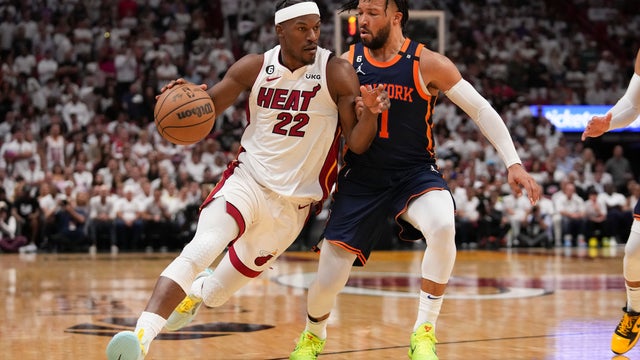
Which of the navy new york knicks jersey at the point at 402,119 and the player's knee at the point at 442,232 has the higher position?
the navy new york knicks jersey at the point at 402,119

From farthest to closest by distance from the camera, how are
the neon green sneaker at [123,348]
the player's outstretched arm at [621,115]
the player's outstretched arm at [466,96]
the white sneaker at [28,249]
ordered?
the white sneaker at [28,249], the player's outstretched arm at [621,115], the player's outstretched arm at [466,96], the neon green sneaker at [123,348]

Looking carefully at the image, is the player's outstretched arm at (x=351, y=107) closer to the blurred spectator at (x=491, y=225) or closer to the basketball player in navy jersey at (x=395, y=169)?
the basketball player in navy jersey at (x=395, y=169)

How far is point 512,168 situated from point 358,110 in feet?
3.03

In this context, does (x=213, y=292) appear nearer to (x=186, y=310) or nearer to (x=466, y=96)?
(x=186, y=310)

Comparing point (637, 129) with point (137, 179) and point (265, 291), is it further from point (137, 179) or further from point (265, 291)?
point (265, 291)

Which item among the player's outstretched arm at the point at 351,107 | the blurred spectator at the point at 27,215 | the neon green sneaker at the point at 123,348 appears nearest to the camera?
the neon green sneaker at the point at 123,348

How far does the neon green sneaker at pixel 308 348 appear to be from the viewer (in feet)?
17.6

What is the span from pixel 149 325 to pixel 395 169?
1.69 meters

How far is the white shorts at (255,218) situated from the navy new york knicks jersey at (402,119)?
1.70ft

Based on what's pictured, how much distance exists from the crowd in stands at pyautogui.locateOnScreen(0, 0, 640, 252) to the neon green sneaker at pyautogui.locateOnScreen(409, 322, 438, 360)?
11.0 meters

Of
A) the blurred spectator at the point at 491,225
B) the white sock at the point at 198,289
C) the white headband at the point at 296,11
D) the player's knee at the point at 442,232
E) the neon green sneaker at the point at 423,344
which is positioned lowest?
the blurred spectator at the point at 491,225

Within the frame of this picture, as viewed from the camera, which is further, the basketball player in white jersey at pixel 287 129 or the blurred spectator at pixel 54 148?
the blurred spectator at pixel 54 148

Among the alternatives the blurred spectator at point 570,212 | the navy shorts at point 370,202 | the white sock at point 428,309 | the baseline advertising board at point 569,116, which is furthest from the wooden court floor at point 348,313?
the baseline advertising board at point 569,116

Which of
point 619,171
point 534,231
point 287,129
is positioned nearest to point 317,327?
point 287,129
